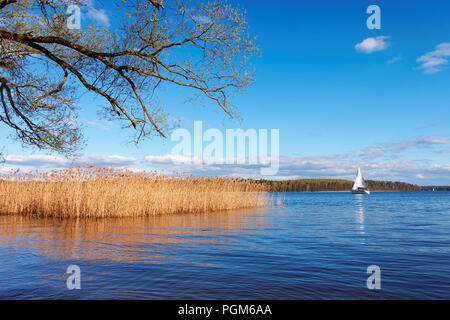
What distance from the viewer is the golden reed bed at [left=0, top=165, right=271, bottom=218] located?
639 inches

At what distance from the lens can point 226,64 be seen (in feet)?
32.5

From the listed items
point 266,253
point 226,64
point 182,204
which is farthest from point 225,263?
point 182,204

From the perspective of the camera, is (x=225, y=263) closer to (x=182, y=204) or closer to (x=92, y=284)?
(x=92, y=284)

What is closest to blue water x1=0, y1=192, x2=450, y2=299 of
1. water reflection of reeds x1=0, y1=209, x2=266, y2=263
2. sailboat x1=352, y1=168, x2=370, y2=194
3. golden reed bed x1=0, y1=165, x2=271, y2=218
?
water reflection of reeds x1=0, y1=209, x2=266, y2=263

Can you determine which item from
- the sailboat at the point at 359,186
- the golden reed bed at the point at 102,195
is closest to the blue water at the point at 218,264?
the golden reed bed at the point at 102,195

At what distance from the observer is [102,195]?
54.4 feet

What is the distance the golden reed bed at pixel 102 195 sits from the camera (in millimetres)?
16219

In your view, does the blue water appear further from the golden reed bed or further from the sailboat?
the sailboat

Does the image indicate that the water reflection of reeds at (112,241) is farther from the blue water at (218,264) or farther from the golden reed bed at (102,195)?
the golden reed bed at (102,195)

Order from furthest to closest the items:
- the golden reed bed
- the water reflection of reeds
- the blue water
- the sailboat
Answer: the sailboat < the golden reed bed < the water reflection of reeds < the blue water

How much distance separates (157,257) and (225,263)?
1605 millimetres

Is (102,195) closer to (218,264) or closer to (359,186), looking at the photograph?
(218,264)

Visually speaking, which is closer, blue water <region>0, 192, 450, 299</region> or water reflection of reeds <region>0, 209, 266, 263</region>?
blue water <region>0, 192, 450, 299</region>
